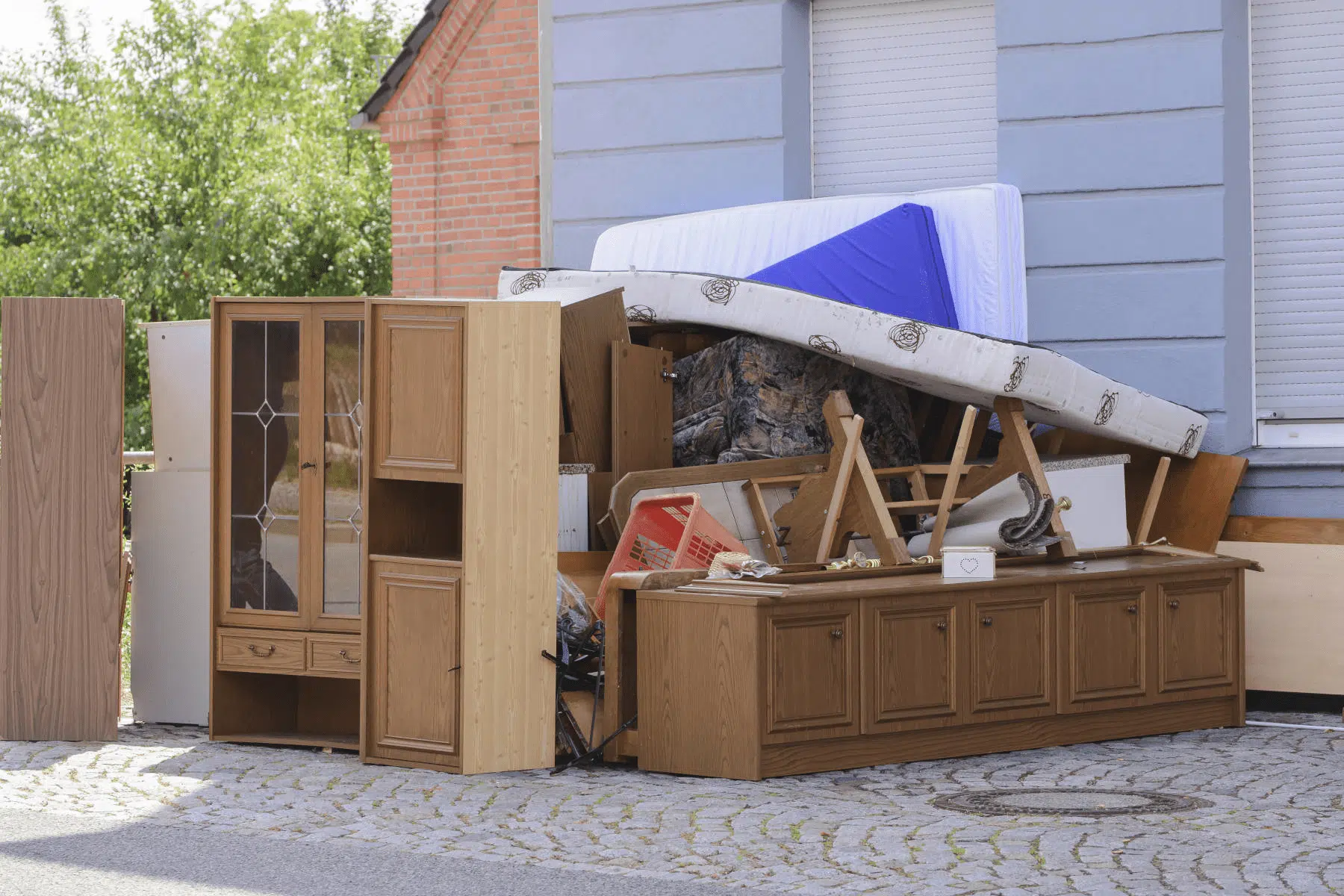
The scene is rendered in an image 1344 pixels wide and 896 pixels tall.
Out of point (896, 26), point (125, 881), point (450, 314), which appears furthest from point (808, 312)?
point (125, 881)

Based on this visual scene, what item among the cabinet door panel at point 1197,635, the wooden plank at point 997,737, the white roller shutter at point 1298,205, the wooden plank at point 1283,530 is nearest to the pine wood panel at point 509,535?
the wooden plank at point 997,737

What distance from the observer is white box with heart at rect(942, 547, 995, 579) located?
24.8 ft

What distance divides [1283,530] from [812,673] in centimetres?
363

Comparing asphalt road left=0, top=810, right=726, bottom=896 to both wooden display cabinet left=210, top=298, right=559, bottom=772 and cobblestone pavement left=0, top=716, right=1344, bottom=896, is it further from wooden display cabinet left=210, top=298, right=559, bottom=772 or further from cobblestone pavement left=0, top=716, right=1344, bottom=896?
wooden display cabinet left=210, top=298, right=559, bottom=772

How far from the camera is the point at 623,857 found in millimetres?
5559

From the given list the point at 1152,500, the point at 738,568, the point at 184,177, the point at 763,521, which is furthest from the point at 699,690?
the point at 184,177

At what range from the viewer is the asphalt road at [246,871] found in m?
5.10

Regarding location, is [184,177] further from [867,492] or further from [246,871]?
[246,871]

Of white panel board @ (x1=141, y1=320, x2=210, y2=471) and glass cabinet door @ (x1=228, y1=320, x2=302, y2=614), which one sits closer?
glass cabinet door @ (x1=228, y1=320, x2=302, y2=614)

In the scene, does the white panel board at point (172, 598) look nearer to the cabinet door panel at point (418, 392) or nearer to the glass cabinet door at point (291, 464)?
the glass cabinet door at point (291, 464)

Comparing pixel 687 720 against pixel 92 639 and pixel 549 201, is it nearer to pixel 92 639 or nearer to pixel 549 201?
pixel 92 639

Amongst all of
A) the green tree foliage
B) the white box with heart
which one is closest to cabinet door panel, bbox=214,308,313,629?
the white box with heart

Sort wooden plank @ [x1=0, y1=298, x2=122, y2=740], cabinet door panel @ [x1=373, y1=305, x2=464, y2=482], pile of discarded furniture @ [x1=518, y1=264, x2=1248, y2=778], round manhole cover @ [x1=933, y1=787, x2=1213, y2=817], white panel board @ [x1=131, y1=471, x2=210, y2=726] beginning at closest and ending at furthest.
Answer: round manhole cover @ [x1=933, y1=787, x2=1213, y2=817] → pile of discarded furniture @ [x1=518, y1=264, x2=1248, y2=778] → cabinet door panel @ [x1=373, y1=305, x2=464, y2=482] → wooden plank @ [x1=0, y1=298, x2=122, y2=740] → white panel board @ [x1=131, y1=471, x2=210, y2=726]

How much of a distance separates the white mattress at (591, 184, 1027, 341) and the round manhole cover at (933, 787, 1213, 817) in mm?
3319
